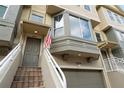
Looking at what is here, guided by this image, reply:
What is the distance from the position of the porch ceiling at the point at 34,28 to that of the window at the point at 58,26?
33.8 inches

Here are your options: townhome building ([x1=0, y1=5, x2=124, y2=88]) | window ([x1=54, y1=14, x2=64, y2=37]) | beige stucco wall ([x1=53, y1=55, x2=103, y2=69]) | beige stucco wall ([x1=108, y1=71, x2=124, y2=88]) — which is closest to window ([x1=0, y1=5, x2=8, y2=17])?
townhome building ([x1=0, y1=5, x2=124, y2=88])

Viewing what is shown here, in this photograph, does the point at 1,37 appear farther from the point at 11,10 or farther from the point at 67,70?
the point at 67,70

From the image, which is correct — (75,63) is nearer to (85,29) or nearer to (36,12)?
(85,29)

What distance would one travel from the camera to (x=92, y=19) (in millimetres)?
8977

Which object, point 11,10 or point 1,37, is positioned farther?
point 11,10

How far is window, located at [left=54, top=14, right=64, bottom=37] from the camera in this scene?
7.11m

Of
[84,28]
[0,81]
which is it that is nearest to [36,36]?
[84,28]

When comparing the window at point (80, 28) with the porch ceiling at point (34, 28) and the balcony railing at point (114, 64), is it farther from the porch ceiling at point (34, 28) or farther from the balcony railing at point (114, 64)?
the balcony railing at point (114, 64)

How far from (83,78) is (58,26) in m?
4.04

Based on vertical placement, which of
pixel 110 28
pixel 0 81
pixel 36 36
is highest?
pixel 110 28

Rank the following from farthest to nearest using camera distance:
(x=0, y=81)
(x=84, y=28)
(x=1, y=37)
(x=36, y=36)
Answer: (x=84, y=28) < (x=36, y=36) < (x=1, y=37) < (x=0, y=81)

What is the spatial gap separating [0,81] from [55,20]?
6.26 metres

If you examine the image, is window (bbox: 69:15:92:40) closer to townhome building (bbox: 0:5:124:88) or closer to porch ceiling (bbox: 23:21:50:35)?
townhome building (bbox: 0:5:124:88)
